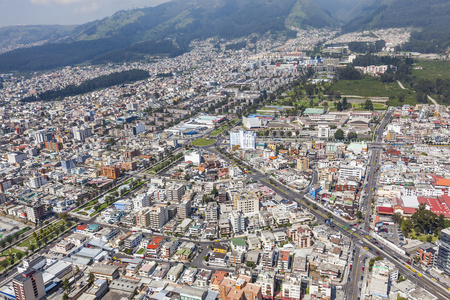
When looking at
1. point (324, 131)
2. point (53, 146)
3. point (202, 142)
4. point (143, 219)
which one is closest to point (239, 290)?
point (143, 219)

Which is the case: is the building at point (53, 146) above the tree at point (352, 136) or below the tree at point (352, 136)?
above

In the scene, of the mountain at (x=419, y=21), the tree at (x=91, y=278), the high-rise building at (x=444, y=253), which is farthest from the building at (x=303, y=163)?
the mountain at (x=419, y=21)

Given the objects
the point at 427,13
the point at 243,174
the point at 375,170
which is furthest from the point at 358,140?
the point at 427,13

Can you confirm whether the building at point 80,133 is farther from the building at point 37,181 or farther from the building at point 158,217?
the building at point 158,217

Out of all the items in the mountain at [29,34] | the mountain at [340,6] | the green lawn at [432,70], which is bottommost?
the green lawn at [432,70]

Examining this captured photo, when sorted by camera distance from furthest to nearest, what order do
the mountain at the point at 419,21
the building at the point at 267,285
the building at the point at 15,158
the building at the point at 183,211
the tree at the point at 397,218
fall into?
the mountain at the point at 419,21 < the building at the point at 15,158 < the building at the point at 183,211 < the tree at the point at 397,218 < the building at the point at 267,285

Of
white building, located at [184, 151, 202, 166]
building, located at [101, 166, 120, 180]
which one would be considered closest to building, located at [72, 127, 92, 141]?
building, located at [101, 166, 120, 180]

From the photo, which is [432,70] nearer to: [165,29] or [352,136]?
[352,136]
